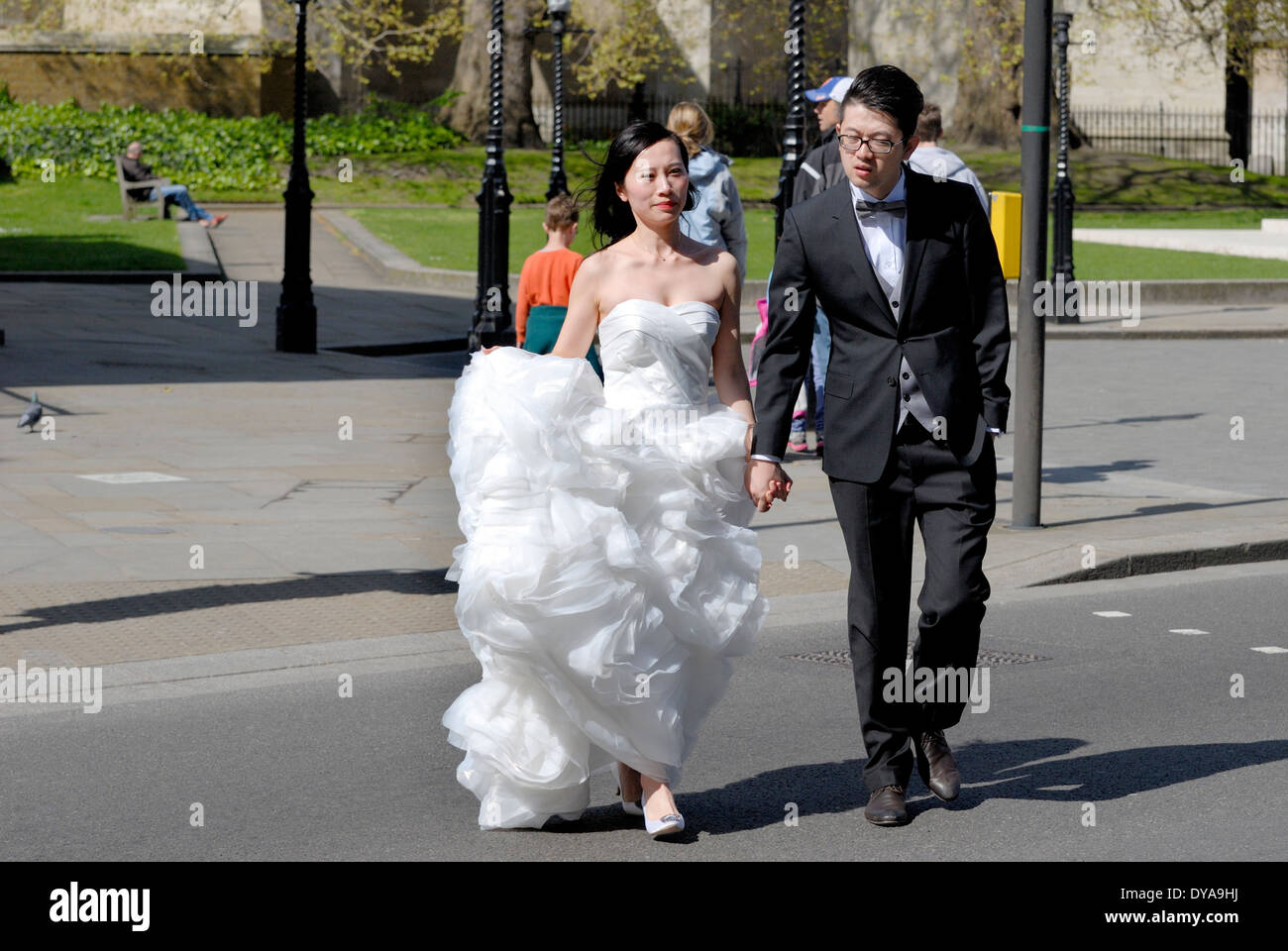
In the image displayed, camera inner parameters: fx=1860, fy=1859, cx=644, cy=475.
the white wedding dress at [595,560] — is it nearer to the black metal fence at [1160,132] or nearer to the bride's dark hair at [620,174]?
the bride's dark hair at [620,174]

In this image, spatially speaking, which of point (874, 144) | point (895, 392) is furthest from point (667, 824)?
point (874, 144)

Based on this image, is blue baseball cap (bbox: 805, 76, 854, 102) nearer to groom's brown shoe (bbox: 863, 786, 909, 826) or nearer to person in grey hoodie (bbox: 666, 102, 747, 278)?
person in grey hoodie (bbox: 666, 102, 747, 278)

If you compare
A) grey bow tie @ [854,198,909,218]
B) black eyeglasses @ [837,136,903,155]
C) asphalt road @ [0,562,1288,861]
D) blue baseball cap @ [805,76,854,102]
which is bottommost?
asphalt road @ [0,562,1288,861]

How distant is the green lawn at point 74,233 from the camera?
24.3 m

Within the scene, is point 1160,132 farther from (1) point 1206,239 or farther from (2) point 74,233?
(2) point 74,233

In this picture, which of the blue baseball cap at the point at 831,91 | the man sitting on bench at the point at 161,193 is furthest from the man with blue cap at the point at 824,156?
the man sitting on bench at the point at 161,193

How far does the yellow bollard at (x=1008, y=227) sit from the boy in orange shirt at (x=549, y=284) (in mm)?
2220

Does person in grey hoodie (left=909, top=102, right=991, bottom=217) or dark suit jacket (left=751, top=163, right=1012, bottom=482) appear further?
person in grey hoodie (left=909, top=102, right=991, bottom=217)

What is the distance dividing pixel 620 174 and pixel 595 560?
1183 millimetres

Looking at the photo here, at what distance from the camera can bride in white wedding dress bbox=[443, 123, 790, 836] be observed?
4.84 m

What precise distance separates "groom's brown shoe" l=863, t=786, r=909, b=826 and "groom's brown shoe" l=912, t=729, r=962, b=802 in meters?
0.17

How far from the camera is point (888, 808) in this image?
5168 mm

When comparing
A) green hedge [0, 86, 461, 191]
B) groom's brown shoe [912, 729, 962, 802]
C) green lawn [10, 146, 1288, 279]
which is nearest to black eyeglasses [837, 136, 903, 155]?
groom's brown shoe [912, 729, 962, 802]

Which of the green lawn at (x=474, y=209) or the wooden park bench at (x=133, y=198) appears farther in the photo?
the wooden park bench at (x=133, y=198)
